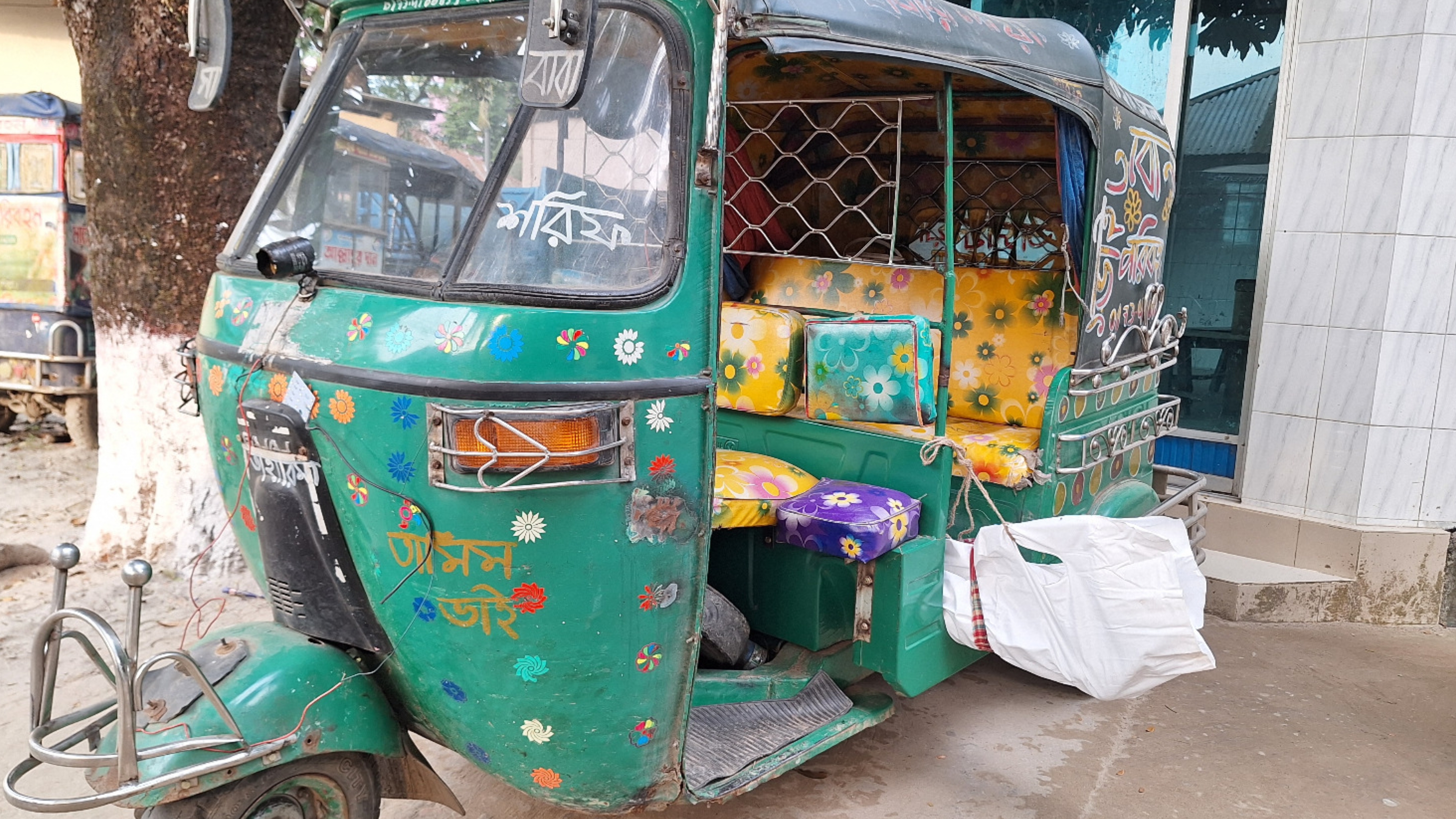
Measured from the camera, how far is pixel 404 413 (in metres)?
2.14

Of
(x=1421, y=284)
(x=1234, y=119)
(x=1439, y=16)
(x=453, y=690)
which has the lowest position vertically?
(x=453, y=690)

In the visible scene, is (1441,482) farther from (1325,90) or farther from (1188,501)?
(1325,90)

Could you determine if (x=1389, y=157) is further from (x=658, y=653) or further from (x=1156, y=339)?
(x=658, y=653)

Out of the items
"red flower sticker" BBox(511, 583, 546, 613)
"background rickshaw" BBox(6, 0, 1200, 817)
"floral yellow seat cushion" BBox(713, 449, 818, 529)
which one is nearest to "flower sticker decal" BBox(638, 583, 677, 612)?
"background rickshaw" BBox(6, 0, 1200, 817)

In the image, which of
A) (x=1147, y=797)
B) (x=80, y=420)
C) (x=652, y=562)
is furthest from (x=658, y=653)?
(x=80, y=420)

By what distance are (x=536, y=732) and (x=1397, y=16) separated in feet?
16.2

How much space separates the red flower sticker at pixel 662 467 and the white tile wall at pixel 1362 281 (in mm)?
4089

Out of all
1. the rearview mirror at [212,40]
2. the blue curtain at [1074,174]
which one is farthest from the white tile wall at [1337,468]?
the rearview mirror at [212,40]

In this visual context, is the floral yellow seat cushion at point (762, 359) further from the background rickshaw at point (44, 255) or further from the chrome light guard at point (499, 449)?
the background rickshaw at point (44, 255)

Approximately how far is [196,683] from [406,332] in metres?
0.87

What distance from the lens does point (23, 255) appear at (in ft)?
23.6

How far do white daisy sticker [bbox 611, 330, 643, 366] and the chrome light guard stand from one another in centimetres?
11

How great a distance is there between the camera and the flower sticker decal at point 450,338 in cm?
212

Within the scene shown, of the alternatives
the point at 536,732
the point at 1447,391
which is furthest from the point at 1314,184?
the point at 536,732
